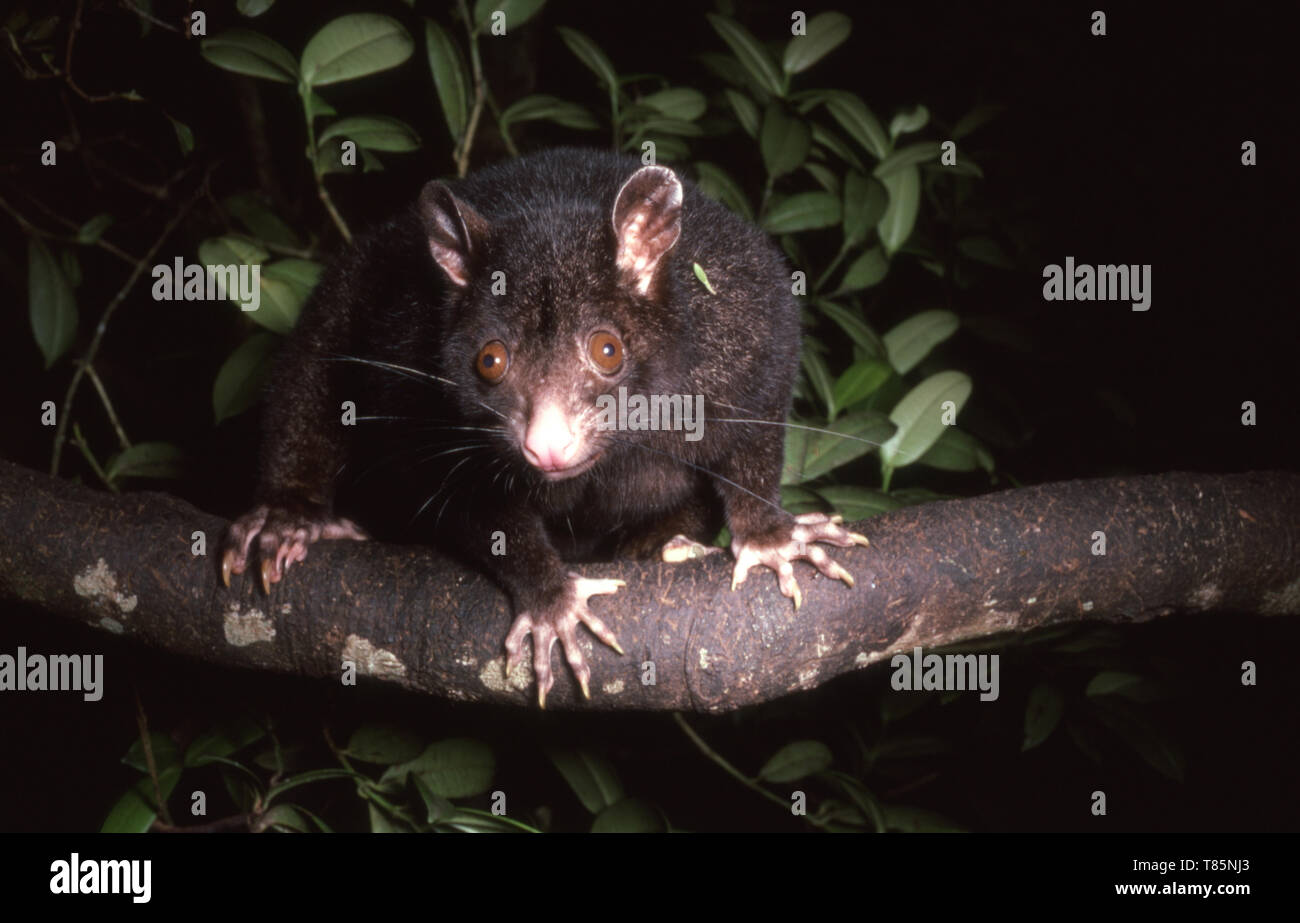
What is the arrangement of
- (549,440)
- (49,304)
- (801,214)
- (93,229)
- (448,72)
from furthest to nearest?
(801,214) → (93,229) → (448,72) → (49,304) → (549,440)

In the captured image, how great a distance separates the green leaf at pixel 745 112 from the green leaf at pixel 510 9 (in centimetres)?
86

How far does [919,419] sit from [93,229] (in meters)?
3.25

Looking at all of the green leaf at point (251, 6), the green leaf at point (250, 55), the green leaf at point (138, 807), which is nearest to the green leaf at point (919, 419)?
the green leaf at point (250, 55)

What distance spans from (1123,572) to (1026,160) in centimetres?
247

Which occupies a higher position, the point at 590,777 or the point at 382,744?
the point at 382,744

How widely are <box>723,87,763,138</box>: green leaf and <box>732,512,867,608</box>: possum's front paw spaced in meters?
1.97

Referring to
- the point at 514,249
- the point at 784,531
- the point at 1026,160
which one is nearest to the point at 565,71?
the point at 1026,160

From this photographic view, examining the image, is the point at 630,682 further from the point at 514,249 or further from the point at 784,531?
the point at 514,249

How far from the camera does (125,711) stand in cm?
462

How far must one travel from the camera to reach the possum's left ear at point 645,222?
2.95 metres

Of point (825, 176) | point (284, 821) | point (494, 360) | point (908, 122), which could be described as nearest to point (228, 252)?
point (494, 360)

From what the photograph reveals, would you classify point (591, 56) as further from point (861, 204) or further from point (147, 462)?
point (147, 462)

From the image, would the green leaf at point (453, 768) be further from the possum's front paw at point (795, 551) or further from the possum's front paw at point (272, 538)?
the possum's front paw at point (795, 551)

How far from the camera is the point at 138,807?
3.67m
